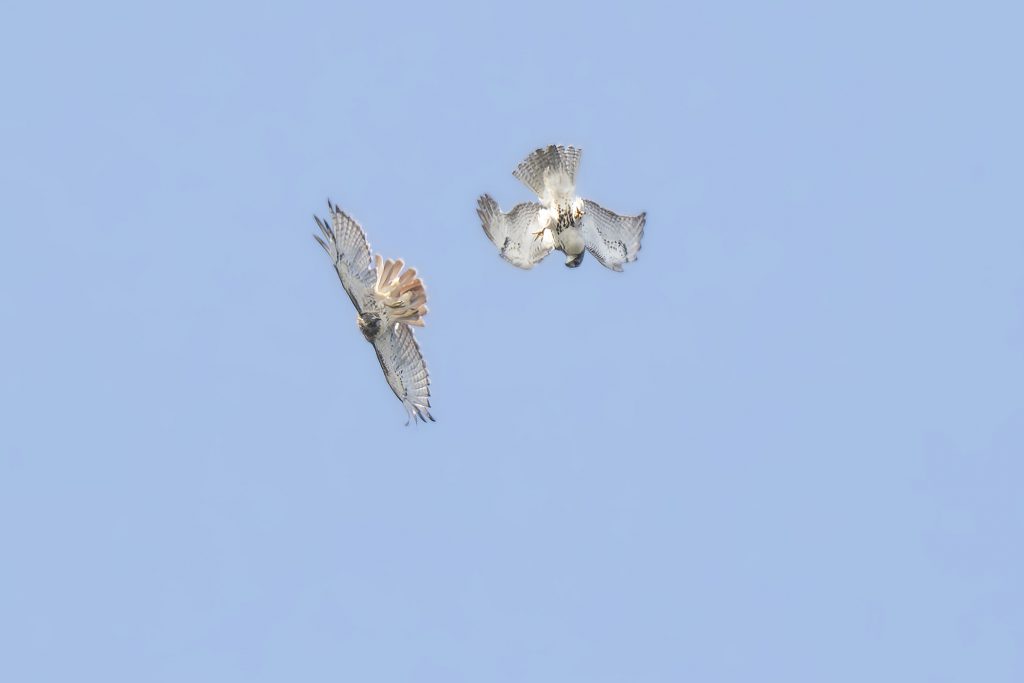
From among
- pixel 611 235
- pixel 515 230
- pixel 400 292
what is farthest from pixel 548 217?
pixel 400 292

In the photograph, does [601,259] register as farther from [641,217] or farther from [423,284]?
[423,284]

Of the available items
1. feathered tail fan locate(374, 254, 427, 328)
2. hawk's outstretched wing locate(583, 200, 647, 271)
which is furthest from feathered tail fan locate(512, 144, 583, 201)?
feathered tail fan locate(374, 254, 427, 328)

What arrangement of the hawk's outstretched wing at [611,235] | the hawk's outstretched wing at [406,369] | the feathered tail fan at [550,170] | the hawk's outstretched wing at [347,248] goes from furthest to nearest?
the hawk's outstretched wing at [611,235]
the feathered tail fan at [550,170]
the hawk's outstretched wing at [406,369]
the hawk's outstretched wing at [347,248]

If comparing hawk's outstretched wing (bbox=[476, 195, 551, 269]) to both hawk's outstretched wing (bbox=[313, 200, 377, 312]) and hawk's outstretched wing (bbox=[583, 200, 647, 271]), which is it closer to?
hawk's outstretched wing (bbox=[583, 200, 647, 271])

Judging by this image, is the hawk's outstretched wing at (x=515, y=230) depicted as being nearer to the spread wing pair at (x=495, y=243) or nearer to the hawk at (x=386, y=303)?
the spread wing pair at (x=495, y=243)

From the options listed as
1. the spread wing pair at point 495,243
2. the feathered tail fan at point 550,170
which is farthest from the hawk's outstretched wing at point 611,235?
the feathered tail fan at point 550,170

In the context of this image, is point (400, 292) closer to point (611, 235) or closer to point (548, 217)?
point (548, 217)

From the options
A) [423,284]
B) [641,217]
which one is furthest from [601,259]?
[423,284]
